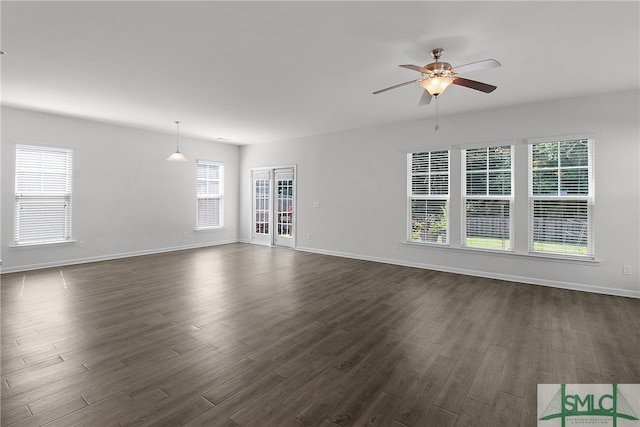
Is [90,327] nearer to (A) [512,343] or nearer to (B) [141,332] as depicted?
(B) [141,332]

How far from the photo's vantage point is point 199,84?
4.15m

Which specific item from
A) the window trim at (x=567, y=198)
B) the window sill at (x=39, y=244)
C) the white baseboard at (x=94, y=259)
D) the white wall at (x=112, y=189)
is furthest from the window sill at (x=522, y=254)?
the window sill at (x=39, y=244)

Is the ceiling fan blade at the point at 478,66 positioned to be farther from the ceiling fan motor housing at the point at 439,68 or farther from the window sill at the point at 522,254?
the window sill at the point at 522,254

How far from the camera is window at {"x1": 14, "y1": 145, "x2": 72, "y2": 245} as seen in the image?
539 cm

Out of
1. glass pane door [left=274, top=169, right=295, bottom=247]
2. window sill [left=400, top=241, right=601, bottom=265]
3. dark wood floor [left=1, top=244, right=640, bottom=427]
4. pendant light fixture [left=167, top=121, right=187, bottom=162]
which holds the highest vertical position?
pendant light fixture [left=167, top=121, right=187, bottom=162]

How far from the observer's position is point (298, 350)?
267 centimetres

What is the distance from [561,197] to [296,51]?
4.37 meters

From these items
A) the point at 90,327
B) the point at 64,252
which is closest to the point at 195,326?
the point at 90,327

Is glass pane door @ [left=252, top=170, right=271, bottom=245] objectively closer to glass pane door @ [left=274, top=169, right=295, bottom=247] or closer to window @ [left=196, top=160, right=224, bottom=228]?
glass pane door @ [left=274, top=169, right=295, bottom=247]

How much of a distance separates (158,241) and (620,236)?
28.0 feet

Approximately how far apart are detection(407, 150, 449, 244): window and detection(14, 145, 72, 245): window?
656cm

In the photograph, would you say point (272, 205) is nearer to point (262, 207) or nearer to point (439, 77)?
point (262, 207)

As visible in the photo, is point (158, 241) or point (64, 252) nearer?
point (64, 252)

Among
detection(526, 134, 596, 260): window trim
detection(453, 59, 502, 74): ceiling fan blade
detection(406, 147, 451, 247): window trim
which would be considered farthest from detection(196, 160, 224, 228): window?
detection(526, 134, 596, 260): window trim
